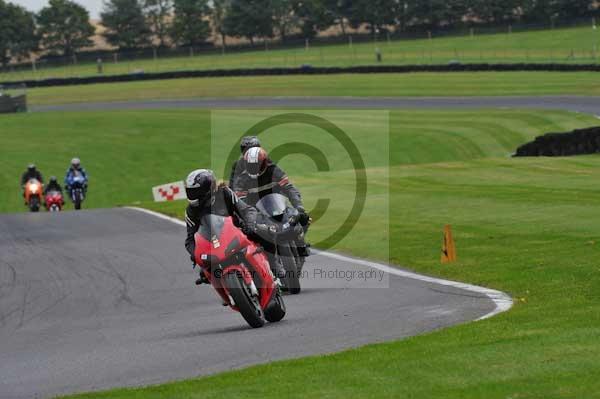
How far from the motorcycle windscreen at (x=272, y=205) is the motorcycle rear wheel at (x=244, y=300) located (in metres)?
1.74

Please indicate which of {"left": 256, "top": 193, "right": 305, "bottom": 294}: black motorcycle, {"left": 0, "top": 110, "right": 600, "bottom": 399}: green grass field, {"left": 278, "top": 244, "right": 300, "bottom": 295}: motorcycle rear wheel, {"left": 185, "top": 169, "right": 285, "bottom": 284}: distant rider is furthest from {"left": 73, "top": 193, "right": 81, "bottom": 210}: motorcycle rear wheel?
{"left": 185, "top": 169, "right": 285, "bottom": 284}: distant rider

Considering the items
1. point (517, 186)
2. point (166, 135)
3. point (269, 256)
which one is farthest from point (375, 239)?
point (166, 135)

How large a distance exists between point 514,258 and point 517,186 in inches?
412

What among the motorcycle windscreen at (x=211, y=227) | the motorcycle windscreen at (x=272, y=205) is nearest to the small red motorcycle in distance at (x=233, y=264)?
the motorcycle windscreen at (x=211, y=227)

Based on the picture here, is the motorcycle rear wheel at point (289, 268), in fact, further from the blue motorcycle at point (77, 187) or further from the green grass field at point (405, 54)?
the green grass field at point (405, 54)

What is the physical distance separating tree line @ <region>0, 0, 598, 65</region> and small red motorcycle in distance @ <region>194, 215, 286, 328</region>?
93405 mm

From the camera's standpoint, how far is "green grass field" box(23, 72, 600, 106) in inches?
2336

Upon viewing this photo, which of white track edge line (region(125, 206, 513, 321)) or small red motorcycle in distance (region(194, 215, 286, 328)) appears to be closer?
small red motorcycle in distance (region(194, 215, 286, 328))

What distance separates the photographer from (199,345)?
9.74 m

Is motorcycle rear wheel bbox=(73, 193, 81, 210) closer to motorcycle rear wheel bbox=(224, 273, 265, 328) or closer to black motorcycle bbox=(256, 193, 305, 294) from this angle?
black motorcycle bbox=(256, 193, 305, 294)

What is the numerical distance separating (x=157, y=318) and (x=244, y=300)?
1.92 m

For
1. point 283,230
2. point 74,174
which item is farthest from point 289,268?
point 74,174

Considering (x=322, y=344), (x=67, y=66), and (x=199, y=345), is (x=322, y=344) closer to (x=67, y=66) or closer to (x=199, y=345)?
(x=199, y=345)

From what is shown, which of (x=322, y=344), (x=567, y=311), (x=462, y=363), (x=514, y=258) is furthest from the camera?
(x=514, y=258)
